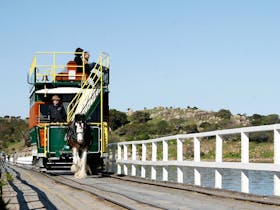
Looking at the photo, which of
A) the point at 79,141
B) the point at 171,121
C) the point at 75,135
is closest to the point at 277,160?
the point at 79,141

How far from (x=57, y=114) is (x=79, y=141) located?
333cm

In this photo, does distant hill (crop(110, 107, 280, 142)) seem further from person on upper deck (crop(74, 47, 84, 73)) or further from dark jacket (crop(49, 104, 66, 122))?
dark jacket (crop(49, 104, 66, 122))

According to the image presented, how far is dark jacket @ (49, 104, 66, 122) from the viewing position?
85.6ft

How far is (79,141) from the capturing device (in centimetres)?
2306

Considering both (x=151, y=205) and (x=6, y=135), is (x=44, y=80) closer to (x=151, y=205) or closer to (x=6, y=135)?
(x=151, y=205)

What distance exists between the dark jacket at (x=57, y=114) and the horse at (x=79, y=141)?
8.12ft

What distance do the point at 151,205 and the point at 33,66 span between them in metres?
17.3

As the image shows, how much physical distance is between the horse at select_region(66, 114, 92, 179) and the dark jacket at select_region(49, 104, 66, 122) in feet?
8.12

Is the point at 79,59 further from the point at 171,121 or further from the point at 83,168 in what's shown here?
the point at 171,121

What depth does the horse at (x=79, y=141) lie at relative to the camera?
23.1m

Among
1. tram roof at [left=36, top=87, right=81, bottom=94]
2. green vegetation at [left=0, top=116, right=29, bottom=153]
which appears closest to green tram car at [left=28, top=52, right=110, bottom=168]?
tram roof at [left=36, top=87, right=81, bottom=94]

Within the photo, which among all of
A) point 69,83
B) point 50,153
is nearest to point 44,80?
point 69,83

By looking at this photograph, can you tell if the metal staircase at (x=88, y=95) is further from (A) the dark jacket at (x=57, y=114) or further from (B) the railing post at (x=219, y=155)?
(B) the railing post at (x=219, y=155)

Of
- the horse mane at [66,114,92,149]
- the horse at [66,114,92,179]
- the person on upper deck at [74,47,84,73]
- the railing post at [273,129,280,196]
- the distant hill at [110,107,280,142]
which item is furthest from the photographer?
the distant hill at [110,107,280,142]
